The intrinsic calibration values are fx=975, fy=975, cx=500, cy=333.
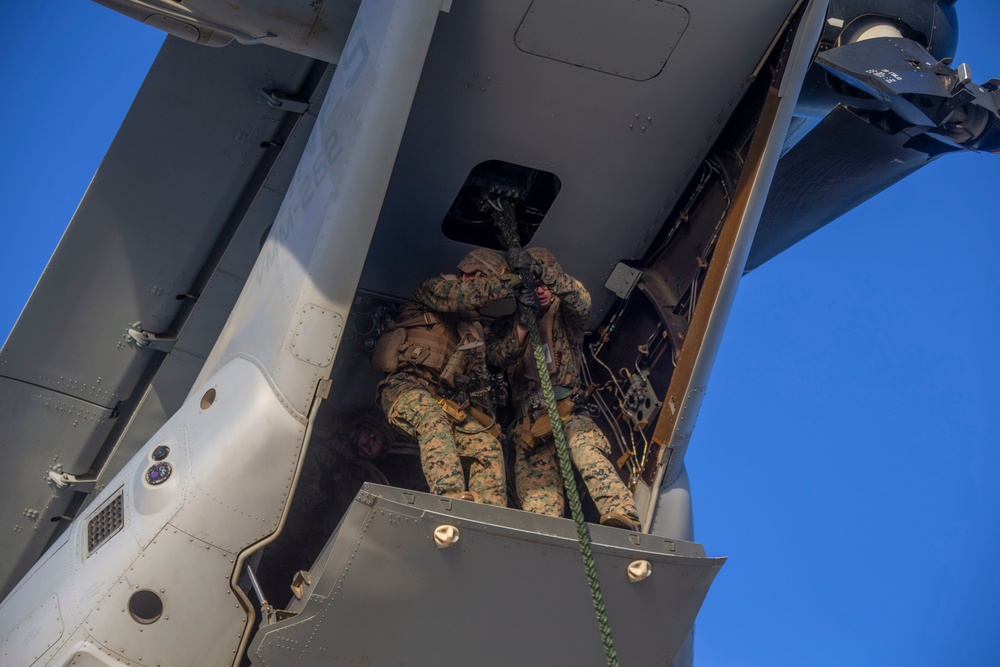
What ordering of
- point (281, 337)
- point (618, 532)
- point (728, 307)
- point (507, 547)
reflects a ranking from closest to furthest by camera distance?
point (507, 547) < point (618, 532) < point (281, 337) < point (728, 307)

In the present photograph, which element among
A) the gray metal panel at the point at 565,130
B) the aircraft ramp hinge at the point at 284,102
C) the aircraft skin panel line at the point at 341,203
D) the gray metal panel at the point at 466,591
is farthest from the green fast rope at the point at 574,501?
the aircraft ramp hinge at the point at 284,102

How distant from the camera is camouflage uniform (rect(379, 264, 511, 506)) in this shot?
4.36 meters

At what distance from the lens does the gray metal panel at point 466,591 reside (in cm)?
349

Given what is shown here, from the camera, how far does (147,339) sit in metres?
5.64

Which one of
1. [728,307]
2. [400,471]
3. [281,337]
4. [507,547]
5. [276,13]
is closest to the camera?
[507,547]

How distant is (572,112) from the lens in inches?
204

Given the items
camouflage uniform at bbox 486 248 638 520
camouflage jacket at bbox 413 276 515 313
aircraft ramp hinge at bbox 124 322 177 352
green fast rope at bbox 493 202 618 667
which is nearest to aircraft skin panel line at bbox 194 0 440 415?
camouflage jacket at bbox 413 276 515 313

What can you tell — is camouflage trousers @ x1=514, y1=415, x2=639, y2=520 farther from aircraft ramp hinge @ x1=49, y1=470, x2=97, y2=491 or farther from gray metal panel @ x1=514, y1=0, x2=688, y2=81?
aircraft ramp hinge @ x1=49, y1=470, x2=97, y2=491

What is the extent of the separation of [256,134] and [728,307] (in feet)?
9.38

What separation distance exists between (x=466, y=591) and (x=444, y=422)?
3.46 feet

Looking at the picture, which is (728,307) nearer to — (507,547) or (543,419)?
(543,419)

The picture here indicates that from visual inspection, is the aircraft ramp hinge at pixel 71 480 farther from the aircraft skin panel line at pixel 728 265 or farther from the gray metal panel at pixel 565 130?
the aircraft skin panel line at pixel 728 265

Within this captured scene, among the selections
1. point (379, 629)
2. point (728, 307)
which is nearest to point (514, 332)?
point (728, 307)

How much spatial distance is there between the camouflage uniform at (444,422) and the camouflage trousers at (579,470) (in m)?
0.31
